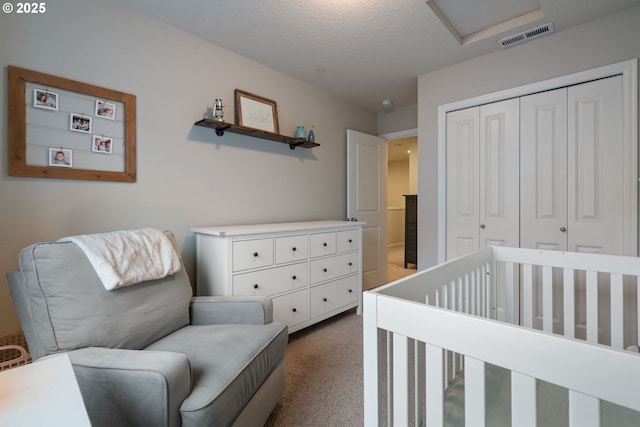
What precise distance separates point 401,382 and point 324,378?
1.28 metres

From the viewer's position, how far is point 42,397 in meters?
0.67

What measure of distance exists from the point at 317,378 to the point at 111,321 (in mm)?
1208

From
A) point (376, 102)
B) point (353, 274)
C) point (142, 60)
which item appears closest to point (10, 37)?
point (142, 60)

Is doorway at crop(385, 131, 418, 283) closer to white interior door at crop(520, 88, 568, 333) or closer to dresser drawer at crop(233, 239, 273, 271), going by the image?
white interior door at crop(520, 88, 568, 333)

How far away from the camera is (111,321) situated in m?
1.21

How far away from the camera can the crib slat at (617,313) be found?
1215mm

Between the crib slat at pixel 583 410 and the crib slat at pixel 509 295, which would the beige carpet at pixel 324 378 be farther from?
the crib slat at pixel 583 410

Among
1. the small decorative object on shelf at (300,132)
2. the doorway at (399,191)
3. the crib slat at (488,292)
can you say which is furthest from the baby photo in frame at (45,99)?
the doorway at (399,191)

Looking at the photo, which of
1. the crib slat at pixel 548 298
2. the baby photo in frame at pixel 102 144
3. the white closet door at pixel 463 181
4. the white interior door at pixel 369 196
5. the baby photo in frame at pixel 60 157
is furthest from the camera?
the white interior door at pixel 369 196

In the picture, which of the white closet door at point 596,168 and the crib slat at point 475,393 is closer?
the crib slat at point 475,393

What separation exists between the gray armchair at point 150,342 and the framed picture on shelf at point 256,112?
4.72 ft

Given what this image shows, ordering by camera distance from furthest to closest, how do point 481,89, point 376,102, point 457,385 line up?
1. point 376,102
2. point 481,89
3. point 457,385

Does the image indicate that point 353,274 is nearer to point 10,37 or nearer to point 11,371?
point 11,371

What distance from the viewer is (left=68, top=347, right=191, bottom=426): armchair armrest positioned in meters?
0.92
